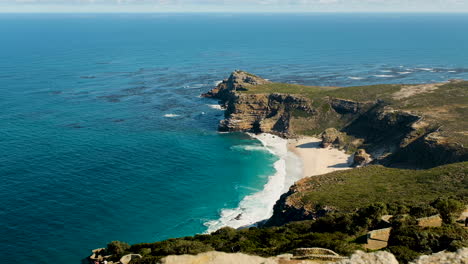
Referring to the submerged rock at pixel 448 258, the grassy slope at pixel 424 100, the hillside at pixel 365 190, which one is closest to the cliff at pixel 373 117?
the grassy slope at pixel 424 100

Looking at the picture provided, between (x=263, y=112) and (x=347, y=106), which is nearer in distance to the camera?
(x=347, y=106)

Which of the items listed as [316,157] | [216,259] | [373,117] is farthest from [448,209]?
[373,117]

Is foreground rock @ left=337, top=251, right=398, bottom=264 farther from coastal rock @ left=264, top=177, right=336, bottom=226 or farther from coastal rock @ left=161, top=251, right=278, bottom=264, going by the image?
coastal rock @ left=264, top=177, right=336, bottom=226

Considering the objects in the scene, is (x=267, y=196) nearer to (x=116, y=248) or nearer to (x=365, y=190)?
(x=365, y=190)

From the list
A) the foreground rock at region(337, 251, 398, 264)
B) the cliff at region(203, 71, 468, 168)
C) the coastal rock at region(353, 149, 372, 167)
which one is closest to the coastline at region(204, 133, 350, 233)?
the coastal rock at region(353, 149, 372, 167)

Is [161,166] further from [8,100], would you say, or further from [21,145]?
[8,100]
